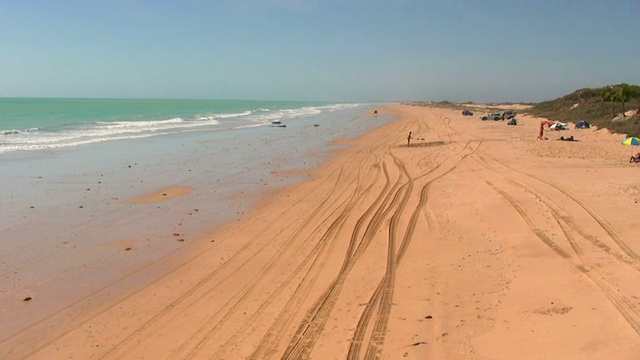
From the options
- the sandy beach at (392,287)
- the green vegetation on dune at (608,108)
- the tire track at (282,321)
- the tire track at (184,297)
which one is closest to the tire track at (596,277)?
the sandy beach at (392,287)

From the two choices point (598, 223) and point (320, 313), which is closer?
point (320, 313)

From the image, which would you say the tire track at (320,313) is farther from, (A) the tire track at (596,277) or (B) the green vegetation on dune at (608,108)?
(B) the green vegetation on dune at (608,108)

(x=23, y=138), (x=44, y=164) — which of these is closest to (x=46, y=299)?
(x=44, y=164)

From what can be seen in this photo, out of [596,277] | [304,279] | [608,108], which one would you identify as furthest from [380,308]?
[608,108]

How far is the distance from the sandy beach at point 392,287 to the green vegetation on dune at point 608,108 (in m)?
18.3

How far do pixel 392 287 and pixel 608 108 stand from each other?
4084 cm

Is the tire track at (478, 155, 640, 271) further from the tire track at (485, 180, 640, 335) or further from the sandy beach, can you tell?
the tire track at (485, 180, 640, 335)

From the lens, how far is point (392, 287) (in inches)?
286

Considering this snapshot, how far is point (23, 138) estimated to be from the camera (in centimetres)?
3072

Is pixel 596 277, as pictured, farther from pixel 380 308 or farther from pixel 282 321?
pixel 282 321

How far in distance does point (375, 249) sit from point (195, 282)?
10.9 ft

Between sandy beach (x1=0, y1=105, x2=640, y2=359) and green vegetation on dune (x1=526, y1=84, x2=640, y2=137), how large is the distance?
18319 mm

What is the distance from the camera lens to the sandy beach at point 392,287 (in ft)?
18.1

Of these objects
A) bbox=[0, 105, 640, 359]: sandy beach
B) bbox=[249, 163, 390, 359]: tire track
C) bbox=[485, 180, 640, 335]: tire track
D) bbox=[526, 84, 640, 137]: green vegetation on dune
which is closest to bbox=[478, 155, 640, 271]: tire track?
bbox=[0, 105, 640, 359]: sandy beach
